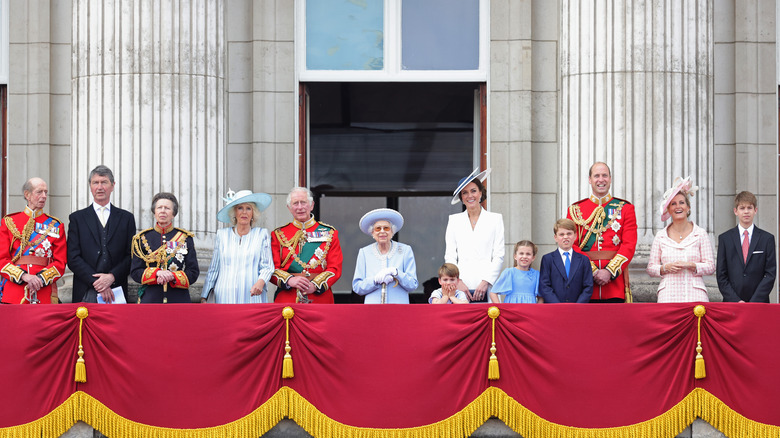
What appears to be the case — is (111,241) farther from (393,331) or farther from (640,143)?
(640,143)

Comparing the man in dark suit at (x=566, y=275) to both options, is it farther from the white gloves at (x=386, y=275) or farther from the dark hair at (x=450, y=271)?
the white gloves at (x=386, y=275)

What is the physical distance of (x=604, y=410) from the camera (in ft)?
32.6

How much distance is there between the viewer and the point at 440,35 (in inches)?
558

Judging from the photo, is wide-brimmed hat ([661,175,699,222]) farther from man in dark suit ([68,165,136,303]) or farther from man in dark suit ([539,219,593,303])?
man in dark suit ([68,165,136,303])

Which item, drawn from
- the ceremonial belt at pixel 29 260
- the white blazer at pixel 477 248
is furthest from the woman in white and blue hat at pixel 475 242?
the ceremonial belt at pixel 29 260

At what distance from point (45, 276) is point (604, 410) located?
4.96 metres

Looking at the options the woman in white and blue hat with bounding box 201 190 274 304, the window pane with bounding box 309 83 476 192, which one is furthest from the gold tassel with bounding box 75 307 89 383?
the window pane with bounding box 309 83 476 192

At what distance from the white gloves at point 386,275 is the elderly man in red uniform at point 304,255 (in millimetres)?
394

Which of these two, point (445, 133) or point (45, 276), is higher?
point (445, 133)

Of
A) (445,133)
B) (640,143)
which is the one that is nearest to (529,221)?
(640,143)

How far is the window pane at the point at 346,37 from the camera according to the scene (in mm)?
14180

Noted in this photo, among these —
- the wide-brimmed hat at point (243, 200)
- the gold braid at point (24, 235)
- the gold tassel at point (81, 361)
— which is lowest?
the gold tassel at point (81, 361)

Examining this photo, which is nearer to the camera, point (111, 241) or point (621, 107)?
point (111, 241)

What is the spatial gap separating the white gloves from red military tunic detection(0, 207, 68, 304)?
2836 mm
